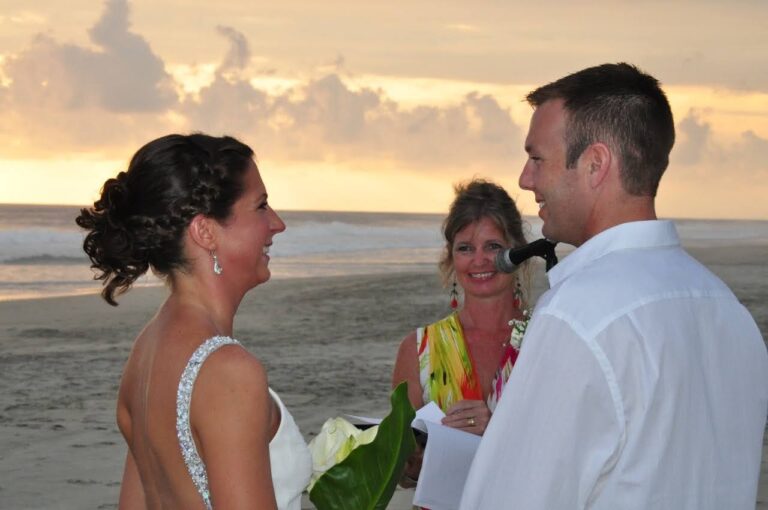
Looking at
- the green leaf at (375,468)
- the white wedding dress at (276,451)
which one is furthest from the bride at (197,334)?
the green leaf at (375,468)

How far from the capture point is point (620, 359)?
7.64 ft

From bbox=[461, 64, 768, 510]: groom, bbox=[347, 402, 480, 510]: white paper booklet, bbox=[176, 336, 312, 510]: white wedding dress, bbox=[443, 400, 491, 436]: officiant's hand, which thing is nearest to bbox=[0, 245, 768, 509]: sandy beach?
bbox=[443, 400, 491, 436]: officiant's hand

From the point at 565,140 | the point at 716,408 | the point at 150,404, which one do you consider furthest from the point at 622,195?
the point at 150,404

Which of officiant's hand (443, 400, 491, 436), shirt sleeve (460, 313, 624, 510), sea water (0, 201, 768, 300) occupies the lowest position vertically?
sea water (0, 201, 768, 300)

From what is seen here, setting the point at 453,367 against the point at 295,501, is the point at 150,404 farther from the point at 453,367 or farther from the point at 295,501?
the point at 453,367

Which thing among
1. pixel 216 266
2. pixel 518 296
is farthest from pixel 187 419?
pixel 518 296

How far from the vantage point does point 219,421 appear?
268 cm

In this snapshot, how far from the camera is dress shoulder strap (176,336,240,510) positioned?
108 inches

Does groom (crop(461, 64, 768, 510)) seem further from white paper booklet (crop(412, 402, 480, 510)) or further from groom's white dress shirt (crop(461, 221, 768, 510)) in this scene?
white paper booklet (crop(412, 402, 480, 510))

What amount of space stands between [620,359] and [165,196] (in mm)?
1286

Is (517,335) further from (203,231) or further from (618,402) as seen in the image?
(618,402)

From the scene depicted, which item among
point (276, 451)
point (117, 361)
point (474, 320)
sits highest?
point (276, 451)

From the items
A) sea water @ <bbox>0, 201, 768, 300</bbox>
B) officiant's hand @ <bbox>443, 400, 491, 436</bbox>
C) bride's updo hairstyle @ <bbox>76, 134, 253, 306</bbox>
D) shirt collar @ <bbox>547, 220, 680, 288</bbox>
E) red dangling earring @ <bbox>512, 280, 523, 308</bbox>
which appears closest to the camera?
shirt collar @ <bbox>547, 220, 680, 288</bbox>

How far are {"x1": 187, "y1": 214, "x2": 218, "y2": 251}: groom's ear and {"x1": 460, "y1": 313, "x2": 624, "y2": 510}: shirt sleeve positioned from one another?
38.9 inches
